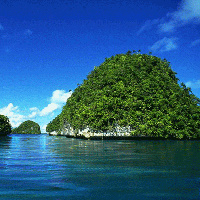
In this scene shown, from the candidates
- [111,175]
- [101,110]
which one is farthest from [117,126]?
[111,175]

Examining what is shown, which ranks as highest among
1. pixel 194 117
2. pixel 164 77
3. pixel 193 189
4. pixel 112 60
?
pixel 112 60

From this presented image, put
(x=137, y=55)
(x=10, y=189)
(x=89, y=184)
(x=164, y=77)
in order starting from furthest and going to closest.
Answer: (x=137, y=55) → (x=164, y=77) → (x=89, y=184) → (x=10, y=189)

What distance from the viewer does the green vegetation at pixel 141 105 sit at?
58.6 metres

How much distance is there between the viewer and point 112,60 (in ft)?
268

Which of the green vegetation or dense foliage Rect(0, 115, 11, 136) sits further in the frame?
dense foliage Rect(0, 115, 11, 136)

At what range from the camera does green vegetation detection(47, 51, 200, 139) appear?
58625 mm

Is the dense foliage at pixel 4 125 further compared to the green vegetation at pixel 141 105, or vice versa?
the dense foliage at pixel 4 125

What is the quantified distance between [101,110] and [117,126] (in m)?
5.83

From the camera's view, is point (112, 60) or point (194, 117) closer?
point (194, 117)

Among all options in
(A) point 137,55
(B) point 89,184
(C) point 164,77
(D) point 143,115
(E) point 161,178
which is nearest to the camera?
(B) point 89,184

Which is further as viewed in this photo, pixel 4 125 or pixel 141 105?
pixel 4 125

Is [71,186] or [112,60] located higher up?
[112,60]

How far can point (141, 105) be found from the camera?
5988 centimetres

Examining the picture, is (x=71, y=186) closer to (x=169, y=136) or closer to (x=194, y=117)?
(x=169, y=136)
